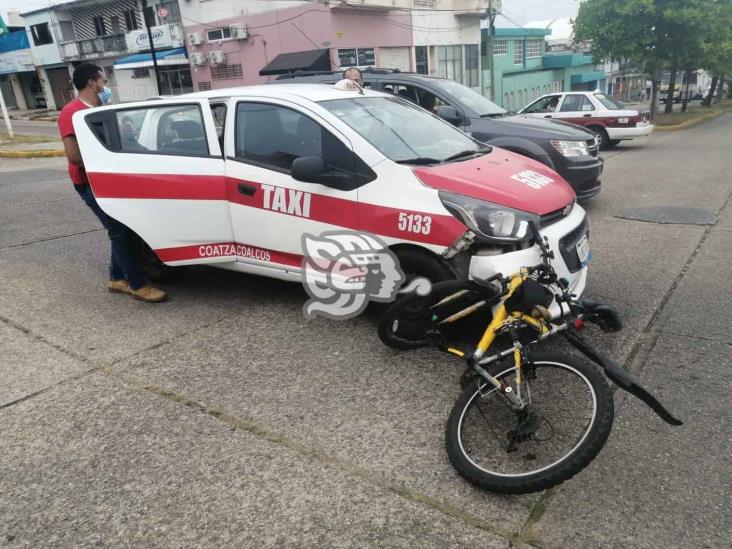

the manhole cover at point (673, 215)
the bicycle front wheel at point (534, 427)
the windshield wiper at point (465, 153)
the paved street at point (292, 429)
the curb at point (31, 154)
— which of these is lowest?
the manhole cover at point (673, 215)

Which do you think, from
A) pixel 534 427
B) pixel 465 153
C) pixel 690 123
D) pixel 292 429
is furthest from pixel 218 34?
pixel 534 427

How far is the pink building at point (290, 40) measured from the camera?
25547mm

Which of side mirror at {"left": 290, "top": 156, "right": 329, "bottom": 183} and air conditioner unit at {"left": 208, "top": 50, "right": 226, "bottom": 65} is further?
air conditioner unit at {"left": 208, "top": 50, "right": 226, "bottom": 65}

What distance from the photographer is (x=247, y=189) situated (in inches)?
169

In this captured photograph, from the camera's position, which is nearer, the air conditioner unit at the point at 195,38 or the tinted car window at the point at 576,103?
the tinted car window at the point at 576,103

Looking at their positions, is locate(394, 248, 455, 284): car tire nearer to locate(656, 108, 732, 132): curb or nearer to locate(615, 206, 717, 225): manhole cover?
locate(615, 206, 717, 225): manhole cover

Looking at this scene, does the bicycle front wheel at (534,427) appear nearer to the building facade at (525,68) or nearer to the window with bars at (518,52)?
the building facade at (525,68)

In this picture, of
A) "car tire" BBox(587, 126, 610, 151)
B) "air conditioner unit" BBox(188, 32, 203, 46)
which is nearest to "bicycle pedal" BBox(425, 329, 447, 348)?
"car tire" BBox(587, 126, 610, 151)

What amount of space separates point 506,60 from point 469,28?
4.55 metres

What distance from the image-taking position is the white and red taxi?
3.65 metres

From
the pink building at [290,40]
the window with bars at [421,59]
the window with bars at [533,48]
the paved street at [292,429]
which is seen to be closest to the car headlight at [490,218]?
the paved street at [292,429]

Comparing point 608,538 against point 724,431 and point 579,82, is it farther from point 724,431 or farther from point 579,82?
point 579,82

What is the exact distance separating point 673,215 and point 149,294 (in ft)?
20.6

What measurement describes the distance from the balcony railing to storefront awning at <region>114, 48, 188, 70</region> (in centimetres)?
263
